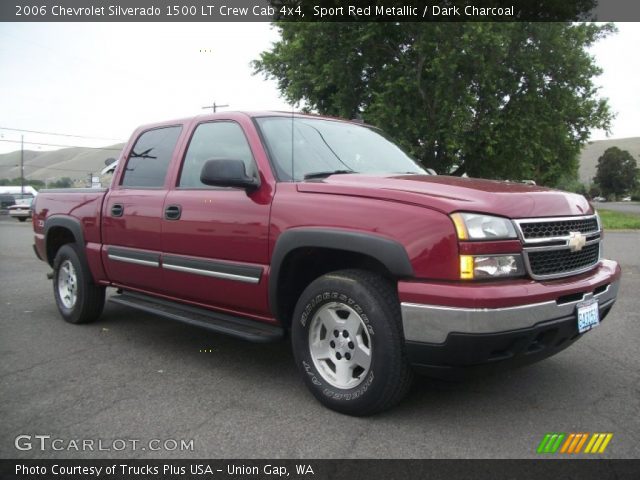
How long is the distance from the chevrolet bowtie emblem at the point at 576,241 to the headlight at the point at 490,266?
48cm

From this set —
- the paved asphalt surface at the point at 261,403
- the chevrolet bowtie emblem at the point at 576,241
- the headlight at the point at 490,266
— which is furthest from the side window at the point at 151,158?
the chevrolet bowtie emblem at the point at 576,241

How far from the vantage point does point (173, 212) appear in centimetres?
417

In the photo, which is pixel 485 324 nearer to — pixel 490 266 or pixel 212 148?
pixel 490 266

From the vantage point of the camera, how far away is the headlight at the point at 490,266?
2721mm

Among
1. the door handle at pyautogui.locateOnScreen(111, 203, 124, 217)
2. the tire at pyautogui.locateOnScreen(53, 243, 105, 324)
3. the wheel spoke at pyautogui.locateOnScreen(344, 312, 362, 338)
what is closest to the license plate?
the wheel spoke at pyautogui.locateOnScreen(344, 312, 362, 338)

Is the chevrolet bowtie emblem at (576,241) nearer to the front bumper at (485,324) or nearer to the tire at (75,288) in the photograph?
the front bumper at (485,324)

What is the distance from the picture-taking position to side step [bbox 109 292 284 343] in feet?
11.5

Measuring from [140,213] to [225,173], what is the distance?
4.55ft

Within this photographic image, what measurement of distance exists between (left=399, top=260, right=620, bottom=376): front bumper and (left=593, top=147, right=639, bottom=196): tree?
354 ft

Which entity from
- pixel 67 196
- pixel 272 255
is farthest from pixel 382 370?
pixel 67 196

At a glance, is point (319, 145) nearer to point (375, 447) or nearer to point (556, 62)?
point (375, 447)

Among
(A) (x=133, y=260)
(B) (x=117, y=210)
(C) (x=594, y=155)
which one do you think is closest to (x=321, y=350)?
(A) (x=133, y=260)

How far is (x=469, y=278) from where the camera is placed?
8.93 feet

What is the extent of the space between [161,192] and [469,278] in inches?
105
